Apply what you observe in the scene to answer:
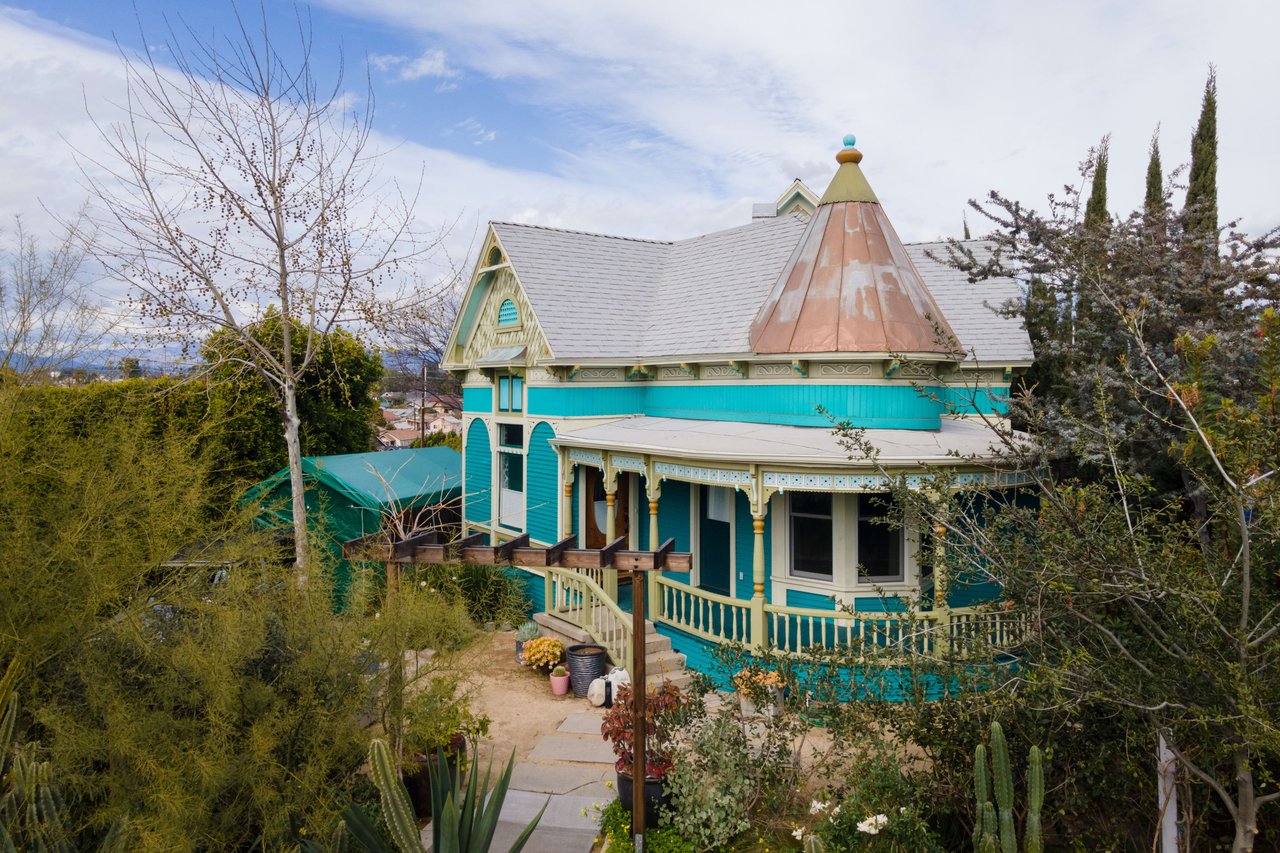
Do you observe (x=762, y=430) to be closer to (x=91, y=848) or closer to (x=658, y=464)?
(x=658, y=464)

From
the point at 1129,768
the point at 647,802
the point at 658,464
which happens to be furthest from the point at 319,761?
the point at 658,464

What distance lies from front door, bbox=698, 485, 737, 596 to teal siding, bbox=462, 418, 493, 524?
4.80 m

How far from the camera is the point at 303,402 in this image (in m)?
17.8

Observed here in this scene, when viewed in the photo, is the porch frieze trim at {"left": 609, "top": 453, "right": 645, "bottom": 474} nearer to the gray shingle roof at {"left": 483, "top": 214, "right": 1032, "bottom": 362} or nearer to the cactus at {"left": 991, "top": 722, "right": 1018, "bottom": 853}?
the gray shingle roof at {"left": 483, "top": 214, "right": 1032, "bottom": 362}

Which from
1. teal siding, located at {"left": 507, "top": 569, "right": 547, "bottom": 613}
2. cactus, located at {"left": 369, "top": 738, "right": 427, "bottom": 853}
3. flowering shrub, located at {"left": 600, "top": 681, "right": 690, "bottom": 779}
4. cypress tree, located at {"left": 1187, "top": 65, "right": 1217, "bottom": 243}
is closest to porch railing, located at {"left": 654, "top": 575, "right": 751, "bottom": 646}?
teal siding, located at {"left": 507, "top": 569, "right": 547, "bottom": 613}

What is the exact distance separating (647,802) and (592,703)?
11.6 ft

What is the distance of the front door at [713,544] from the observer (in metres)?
12.5

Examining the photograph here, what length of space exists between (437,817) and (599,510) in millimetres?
8536

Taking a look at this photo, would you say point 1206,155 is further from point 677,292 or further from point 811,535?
point 811,535

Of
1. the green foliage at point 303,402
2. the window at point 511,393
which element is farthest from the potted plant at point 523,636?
the green foliage at point 303,402

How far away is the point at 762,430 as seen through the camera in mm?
11516

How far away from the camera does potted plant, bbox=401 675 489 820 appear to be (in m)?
6.62

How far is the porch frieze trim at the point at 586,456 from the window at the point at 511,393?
6.21 ft

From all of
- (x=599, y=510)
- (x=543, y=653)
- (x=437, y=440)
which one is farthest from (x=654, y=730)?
(x=437, y=440)
